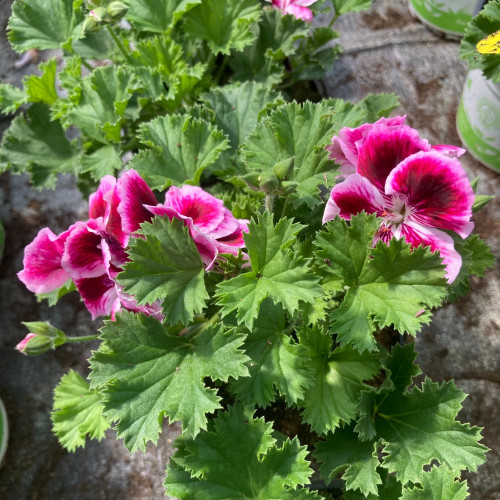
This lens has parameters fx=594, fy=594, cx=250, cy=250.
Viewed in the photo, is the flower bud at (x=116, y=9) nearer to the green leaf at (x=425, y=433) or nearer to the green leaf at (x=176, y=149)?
the green leaf at (x=176, y=149)

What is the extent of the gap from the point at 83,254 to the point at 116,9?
2.27ft

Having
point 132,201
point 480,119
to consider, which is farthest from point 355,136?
point 480,119

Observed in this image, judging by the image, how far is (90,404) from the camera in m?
1.49

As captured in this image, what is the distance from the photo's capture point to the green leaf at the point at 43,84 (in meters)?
1.61

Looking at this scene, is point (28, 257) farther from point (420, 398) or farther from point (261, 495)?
point (420, 398)

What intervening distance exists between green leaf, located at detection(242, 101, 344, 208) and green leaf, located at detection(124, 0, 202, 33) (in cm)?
52

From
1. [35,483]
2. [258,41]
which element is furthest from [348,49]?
[35,483]

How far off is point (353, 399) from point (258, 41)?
1.07m

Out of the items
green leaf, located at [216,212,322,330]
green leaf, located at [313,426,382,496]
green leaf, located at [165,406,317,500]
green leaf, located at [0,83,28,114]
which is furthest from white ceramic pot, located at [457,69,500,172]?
green leaf, located at [0,83,28,114]

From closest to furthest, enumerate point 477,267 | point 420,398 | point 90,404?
point 420,398 → point 477,267 → point 90,404

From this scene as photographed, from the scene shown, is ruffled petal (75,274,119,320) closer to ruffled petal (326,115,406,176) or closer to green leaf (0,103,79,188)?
ruffled petal (326,115,406,176)

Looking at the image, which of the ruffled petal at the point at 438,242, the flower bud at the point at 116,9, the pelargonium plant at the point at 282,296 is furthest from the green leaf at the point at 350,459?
the flower bud at the point at 116,9

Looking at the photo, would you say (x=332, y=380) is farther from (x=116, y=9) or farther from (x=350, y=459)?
(x=116, y=9)

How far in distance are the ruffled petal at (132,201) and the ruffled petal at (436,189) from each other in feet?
1.44
